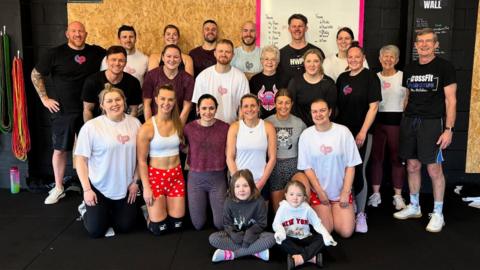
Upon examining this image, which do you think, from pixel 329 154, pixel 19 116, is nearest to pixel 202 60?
pixel 329 154

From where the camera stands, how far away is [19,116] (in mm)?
4551

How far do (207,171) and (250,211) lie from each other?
59 centimetres

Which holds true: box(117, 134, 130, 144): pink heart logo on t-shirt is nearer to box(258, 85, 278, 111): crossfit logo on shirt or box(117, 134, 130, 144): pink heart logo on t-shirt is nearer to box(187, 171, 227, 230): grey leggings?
box(187, 171, 227, 230): grey leggings

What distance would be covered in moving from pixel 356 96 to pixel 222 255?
1689 millimetres

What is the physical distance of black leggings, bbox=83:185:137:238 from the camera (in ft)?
11.1

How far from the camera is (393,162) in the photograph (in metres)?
4.31

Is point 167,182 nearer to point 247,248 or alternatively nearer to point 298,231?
point 247,248

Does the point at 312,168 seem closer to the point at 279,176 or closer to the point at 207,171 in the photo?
the point at 279,176

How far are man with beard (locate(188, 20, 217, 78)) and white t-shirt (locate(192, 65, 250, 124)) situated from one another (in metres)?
0.43

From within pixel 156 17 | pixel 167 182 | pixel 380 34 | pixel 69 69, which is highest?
pixel 156 17

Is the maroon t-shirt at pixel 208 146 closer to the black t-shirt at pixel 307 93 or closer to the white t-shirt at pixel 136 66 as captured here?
the black t-shirt at pixel 307 93

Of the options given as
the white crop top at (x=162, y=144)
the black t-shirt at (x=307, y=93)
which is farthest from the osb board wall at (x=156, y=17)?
the white crop top at (x=162, y=144)

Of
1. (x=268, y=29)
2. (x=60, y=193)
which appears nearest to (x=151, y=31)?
(x=268, y=29)

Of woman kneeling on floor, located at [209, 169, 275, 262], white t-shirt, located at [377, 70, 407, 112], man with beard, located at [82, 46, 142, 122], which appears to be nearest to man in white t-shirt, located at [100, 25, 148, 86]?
man with beard, located at [82, 46, 142, 122]
